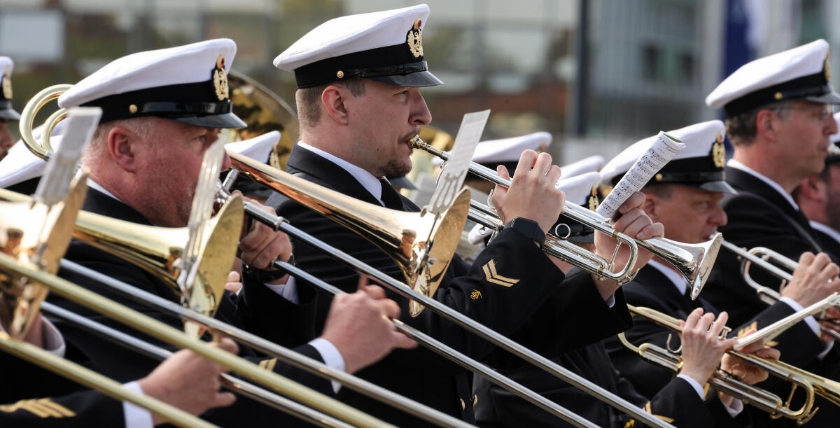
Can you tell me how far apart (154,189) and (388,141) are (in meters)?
0.89

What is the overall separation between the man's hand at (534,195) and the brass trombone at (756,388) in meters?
1.40

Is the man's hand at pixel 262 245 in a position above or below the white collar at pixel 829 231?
below

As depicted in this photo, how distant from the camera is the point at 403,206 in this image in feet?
14.5

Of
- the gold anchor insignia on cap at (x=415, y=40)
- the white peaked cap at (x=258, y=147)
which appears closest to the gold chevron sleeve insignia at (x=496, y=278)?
the gold anchor insignia on cap at (x=415, y=40)

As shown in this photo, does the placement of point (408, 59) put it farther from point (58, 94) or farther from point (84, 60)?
point (84, 60)

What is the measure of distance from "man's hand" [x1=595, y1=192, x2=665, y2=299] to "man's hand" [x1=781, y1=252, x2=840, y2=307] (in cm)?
137

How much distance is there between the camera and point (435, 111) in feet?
88.0

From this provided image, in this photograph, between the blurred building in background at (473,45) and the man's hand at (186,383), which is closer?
the man's hand at (186,383)

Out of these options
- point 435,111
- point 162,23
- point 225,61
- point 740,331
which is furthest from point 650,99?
point 225,61

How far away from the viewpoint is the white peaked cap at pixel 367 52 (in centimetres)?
431

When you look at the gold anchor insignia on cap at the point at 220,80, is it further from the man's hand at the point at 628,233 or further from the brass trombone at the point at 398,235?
the man's hand at the point at 628,233

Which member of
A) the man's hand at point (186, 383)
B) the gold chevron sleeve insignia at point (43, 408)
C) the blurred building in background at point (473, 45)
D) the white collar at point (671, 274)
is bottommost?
the gold chevron sleeve insignia at point (43, 408)

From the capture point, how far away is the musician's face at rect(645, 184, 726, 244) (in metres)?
5.75

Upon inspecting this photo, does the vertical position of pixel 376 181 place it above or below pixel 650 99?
below
